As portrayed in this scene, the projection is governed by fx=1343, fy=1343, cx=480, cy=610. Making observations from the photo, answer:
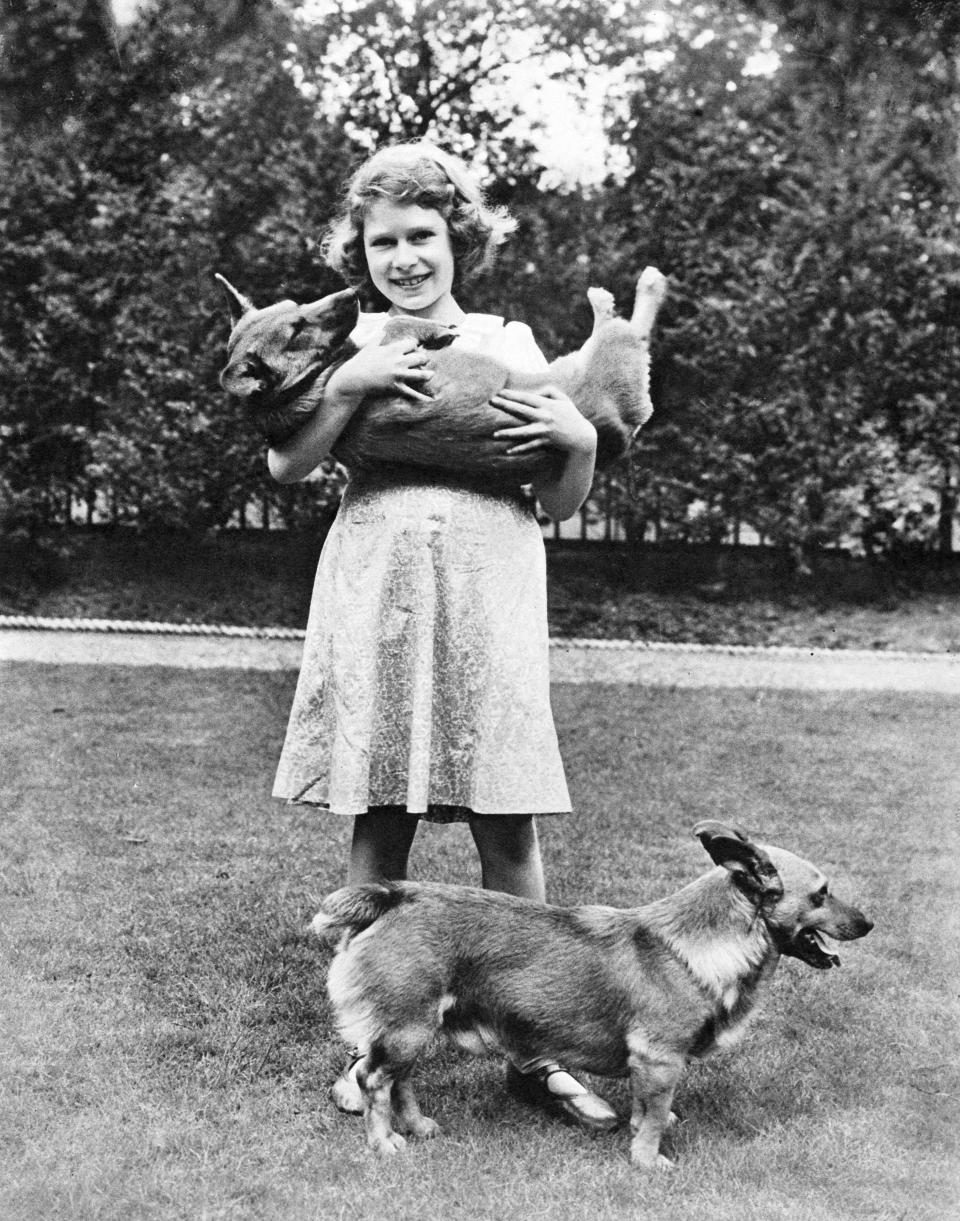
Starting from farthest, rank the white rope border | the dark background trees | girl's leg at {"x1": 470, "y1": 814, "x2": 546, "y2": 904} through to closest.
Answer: the dark background trees
the white rope border
girl's leg at {"x1": 470, "y1": 814, "x2": 546, "y2": 904}

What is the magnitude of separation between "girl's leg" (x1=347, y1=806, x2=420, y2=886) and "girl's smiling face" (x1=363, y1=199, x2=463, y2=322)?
4.03ft

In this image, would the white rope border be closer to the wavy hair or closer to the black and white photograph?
the black and white photograph

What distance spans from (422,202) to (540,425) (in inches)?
24.8

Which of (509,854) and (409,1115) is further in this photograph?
(509,854)

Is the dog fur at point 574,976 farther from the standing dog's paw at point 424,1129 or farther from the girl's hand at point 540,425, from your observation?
the girl's hand at point 540,425

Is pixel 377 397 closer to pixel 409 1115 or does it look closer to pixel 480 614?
pixel 480 614

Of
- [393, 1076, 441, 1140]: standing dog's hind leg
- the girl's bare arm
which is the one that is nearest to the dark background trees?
the girl's bare arm

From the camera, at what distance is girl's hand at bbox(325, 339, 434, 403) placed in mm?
2998

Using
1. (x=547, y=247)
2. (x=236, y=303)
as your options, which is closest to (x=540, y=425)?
(x=236, y=303)

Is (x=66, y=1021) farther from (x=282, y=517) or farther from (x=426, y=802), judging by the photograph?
(x=282, y=517)

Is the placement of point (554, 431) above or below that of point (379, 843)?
above

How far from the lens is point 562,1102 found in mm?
3109

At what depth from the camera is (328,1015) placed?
3.67 m

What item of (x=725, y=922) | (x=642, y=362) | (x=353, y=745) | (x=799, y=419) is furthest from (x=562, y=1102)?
(x=799, y=419)
